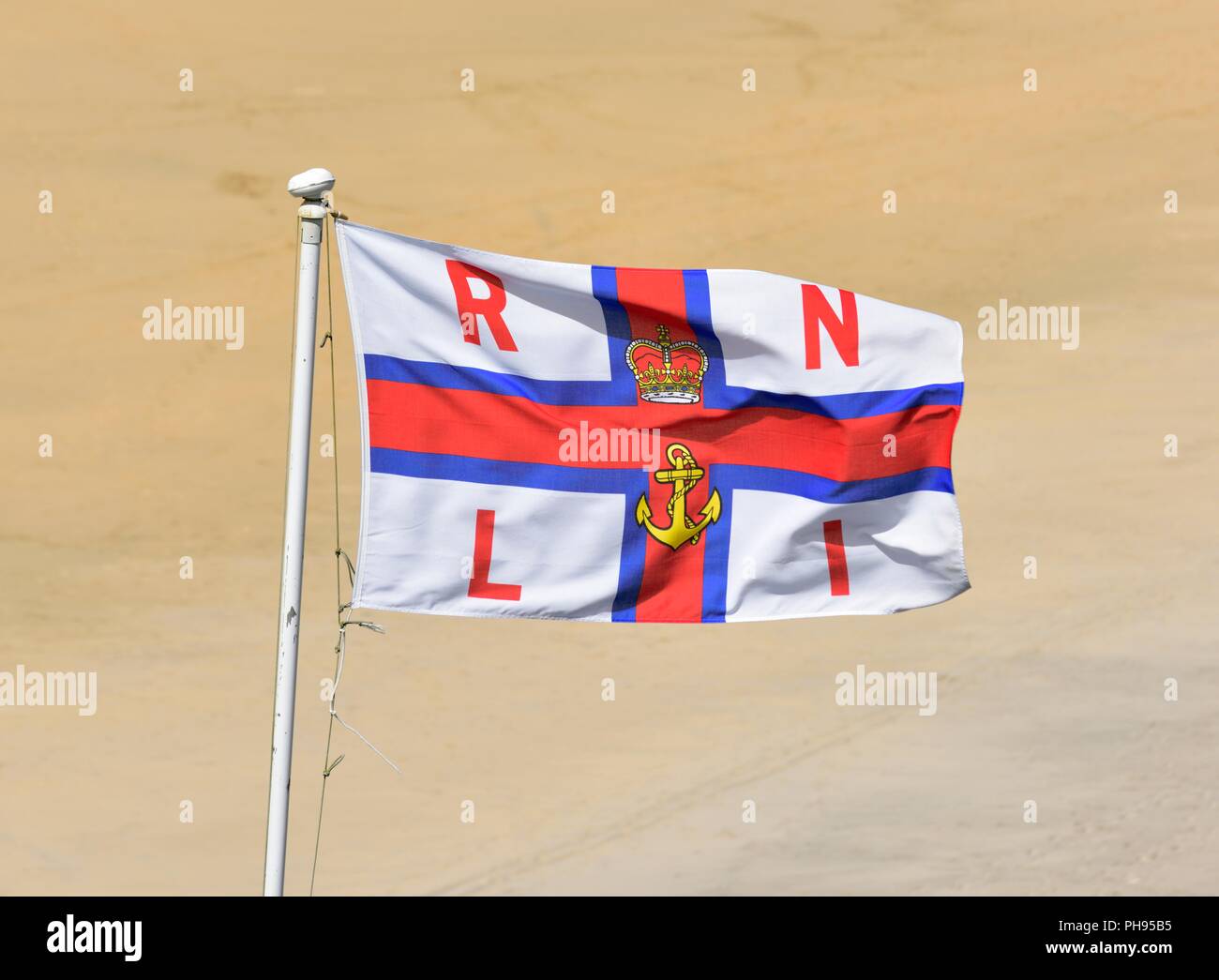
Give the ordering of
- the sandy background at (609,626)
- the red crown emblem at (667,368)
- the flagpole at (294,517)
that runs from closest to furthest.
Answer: the flagpole at (294,517), the red crown emblem at (667,368), the sandy background at (609,626)

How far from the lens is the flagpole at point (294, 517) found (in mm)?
6684

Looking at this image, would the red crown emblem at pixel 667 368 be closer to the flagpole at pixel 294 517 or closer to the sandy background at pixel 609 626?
the flagpole at pixel 294 517

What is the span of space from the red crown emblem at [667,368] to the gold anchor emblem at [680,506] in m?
0.23

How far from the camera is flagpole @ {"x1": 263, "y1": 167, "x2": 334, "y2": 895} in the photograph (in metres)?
6.68

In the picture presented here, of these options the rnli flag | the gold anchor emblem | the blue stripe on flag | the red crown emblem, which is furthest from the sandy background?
the red crown emblem

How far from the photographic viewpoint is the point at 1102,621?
17.8 m

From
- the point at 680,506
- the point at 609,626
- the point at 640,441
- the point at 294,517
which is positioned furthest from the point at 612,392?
the point at 609,626

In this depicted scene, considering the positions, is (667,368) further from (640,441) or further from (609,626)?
(609,626)

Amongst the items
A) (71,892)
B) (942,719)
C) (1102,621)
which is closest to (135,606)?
(71,892)

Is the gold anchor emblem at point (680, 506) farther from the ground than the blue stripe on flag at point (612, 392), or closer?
closer

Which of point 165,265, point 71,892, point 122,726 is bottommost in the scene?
point 71,892

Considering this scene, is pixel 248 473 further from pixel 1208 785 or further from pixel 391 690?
pixel 1208 785

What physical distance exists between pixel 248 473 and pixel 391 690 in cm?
328

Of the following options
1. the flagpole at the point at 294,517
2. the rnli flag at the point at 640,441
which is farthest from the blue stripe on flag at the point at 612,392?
the flagpole at the point at 294,517
